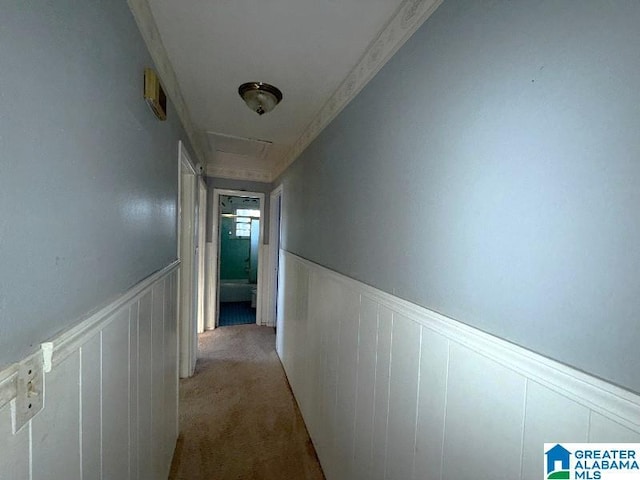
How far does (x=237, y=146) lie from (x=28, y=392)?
9.15 feet

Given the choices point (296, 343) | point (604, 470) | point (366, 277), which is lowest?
point (296, 343)

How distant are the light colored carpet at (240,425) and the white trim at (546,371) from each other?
4.95ft

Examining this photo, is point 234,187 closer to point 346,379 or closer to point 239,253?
point 239,253

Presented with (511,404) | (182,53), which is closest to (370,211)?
(511,404)

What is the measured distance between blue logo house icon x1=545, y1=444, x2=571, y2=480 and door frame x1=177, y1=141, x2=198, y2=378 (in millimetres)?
2418

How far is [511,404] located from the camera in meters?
0.61

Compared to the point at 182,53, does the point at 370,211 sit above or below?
below

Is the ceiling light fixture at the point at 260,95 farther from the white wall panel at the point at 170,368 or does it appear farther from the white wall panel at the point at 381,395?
the white wall panel at the point at 381,395

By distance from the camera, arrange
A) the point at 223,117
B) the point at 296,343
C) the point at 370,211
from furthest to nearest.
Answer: the point at 296,343 < the point at 223,117 < the point at 370,211

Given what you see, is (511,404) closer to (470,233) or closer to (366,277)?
(470,233)

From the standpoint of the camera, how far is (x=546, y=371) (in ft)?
1.75

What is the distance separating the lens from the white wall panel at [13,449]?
16.6 inches

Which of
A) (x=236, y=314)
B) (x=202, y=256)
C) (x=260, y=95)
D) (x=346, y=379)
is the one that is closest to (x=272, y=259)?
(x=202, y=256)

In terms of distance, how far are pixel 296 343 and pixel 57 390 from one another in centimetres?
192
